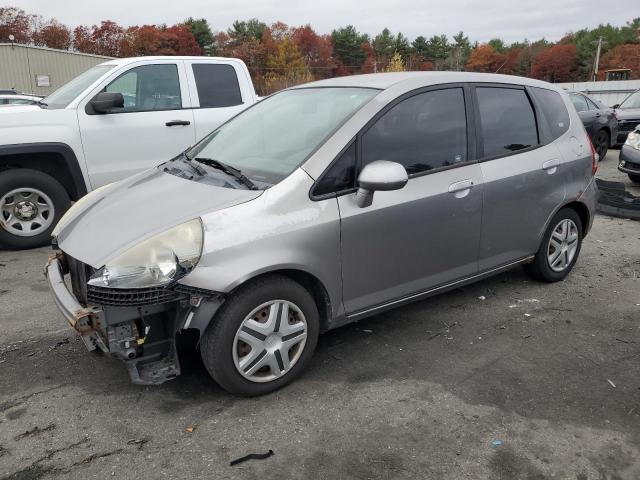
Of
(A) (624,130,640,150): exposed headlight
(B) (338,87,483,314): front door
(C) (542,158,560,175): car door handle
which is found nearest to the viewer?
(B) (338,87,483,314): front door

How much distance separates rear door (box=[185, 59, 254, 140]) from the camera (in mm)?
6715

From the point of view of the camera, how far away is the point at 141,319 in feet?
9.17

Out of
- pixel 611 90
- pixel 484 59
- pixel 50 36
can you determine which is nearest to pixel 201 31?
pixel 50 36

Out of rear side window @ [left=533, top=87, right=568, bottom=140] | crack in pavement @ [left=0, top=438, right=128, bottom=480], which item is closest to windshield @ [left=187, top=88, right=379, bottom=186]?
crack in pavement @ [left=0, top=438, right=128, bottom=480]

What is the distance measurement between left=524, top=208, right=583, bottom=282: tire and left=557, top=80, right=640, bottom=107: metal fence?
23.5 m

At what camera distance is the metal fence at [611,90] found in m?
34.0

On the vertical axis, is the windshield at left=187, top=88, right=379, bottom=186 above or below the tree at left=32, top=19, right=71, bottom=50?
below

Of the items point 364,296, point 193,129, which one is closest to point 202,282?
point 364,296

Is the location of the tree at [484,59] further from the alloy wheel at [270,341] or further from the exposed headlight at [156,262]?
the exposed headlight at [156,262]

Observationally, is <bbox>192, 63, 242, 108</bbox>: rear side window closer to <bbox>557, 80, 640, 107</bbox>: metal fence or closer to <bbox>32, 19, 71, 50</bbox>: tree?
<bbox>557, 80, 640, 107</bbox>: metal fence

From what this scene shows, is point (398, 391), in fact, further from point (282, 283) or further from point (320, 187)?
point (320, 187)

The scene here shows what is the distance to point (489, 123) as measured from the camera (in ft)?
13.4

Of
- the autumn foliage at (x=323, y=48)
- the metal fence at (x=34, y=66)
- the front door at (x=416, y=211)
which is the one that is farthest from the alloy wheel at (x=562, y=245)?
the autumn foliage at (x=323, y=48)

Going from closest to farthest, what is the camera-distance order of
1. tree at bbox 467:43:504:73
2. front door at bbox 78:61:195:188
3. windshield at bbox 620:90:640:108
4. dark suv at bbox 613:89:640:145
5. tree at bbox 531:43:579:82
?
front door at bbox 78:61:195:188, dark suv at bbox 613:89:640:145, windshield at bbox 620:90:640:108, tree at bbox 531:43:579:82, tree at bbox 467:43:504:73
